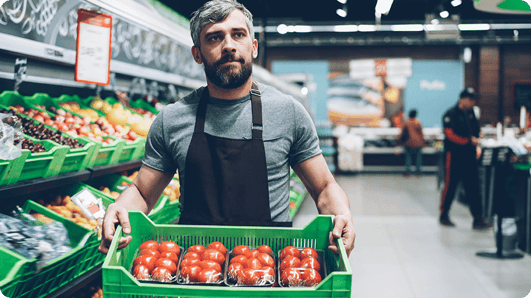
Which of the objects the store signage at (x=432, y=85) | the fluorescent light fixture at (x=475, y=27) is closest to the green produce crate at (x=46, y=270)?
the fluorescent light fixture at (x=475, y=27)

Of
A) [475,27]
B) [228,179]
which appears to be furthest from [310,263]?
[475,27]

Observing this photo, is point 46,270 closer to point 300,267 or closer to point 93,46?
point 300,267

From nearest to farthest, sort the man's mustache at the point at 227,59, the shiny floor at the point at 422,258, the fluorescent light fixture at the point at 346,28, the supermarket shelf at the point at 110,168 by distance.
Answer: the man's mustache at the point at 227,59
the supermarket shelf at the point at 110,168
the shiny floor at the point at 422,258
the fluorescent light fixture at the point at 346,28

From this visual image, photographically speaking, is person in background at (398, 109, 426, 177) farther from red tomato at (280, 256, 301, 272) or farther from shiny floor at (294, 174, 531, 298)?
red tomato at (280, 256, 301, 272)

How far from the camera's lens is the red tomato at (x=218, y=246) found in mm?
1217

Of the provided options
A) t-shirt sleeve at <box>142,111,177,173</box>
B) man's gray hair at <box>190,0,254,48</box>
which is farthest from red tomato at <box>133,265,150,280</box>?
man's gray hair at <box>190,0,254,48</box>

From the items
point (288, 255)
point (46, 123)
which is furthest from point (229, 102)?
point (46, 123)

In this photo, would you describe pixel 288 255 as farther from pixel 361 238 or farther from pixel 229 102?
pixel 361 238

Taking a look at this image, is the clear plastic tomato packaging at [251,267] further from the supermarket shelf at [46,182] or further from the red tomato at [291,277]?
the supermarket shelf at [46,182]

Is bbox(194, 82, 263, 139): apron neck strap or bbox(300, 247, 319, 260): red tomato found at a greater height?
bbox(194, 82, 263, 139): apron neck strap

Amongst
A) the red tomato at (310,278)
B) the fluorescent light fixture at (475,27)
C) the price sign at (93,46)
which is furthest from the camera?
the fluorescent light fixture at (475,27)

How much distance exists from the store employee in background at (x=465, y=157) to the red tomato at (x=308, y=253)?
5.14m

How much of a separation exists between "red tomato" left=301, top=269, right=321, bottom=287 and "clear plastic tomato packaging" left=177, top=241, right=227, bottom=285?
209 millimetres

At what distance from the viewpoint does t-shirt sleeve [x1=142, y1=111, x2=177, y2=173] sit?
1632mm
